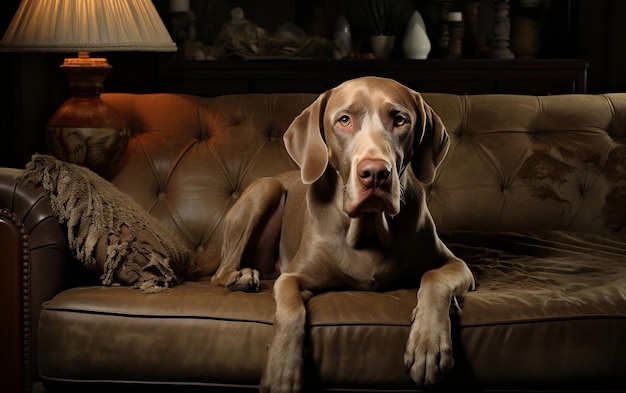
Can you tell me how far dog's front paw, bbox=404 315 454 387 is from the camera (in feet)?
7.27

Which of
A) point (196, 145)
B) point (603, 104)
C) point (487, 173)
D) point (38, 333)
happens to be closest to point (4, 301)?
point (38, 333)

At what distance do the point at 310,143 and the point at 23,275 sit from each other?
0.88 meters

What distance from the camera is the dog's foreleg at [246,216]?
2932 mm

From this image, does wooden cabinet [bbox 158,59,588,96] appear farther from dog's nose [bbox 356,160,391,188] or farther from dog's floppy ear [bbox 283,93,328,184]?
dog's nose [bbox 356,160,391,188]

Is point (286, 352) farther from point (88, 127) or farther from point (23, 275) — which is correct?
point (88, 127)

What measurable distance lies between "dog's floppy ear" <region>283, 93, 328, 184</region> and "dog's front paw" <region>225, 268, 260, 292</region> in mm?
351

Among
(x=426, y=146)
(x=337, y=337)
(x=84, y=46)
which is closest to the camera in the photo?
(x=337, y=337)

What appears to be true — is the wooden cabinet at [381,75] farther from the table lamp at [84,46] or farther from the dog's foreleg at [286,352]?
the dog's foreleg at [286,352]

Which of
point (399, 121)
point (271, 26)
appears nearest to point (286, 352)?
point (399, 121)

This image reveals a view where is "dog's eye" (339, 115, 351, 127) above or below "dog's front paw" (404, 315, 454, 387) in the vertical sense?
above

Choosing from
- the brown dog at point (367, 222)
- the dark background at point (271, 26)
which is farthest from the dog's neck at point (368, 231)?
the dark background at point (271, 26)

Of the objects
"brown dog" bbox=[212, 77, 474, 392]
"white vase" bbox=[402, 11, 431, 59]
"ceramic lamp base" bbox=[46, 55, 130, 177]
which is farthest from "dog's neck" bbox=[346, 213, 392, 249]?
"white vase" bbox=[402, 11, 431, 59]

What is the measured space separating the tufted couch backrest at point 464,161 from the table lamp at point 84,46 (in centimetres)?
17

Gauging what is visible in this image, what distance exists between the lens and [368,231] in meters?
2.56
